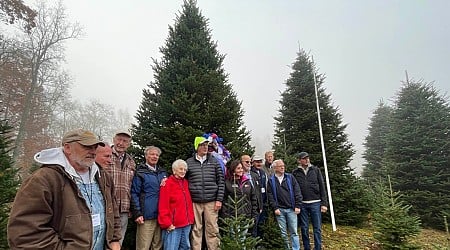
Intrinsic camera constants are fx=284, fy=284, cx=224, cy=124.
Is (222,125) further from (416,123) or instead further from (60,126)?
(60,126)

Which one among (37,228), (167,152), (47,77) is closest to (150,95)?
(167,152)

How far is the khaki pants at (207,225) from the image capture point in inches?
223

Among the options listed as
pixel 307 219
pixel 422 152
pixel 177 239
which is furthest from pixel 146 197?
pixel 422 152

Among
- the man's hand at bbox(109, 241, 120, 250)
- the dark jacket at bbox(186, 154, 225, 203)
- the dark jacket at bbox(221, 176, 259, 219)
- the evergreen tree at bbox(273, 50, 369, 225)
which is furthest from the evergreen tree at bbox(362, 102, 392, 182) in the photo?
the man's hand at bbox(109, 241, 120, 250)

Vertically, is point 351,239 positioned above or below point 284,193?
below

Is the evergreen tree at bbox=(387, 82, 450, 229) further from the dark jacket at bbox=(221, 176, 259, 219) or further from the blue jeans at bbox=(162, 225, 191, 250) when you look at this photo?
the blue jeans at bbox=(162, 225, 191, 250)

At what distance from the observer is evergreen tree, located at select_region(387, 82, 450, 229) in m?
12.9

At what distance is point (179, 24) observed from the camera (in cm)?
940

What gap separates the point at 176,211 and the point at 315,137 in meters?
8.30

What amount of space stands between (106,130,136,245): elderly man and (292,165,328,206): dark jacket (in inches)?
162

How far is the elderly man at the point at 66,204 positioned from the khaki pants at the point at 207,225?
264 cm

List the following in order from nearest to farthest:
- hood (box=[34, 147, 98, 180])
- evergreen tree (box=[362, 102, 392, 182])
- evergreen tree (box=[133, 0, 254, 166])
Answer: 1. hood (box=[34, 147, 98, 180])
2. evergreen tree (box=[133, 0, 254, 166])
3. evergreen tree (box=[362, 102, 392, 182])

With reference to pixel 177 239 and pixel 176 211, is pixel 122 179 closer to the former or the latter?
pixel 176 211

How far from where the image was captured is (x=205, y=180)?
18.9 feet
